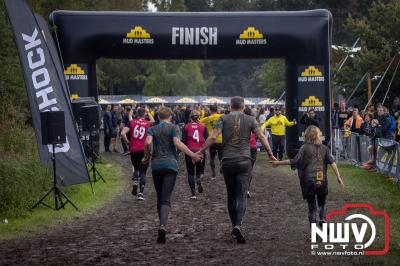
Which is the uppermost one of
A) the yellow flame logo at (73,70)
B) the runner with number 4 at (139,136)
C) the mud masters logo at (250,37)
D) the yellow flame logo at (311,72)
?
the mud masters logo at (250,37)

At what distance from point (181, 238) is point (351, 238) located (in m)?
2.45

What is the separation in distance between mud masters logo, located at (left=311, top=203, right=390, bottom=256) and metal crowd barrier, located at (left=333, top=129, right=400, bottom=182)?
233 inches

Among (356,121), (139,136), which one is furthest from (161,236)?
(356,121)

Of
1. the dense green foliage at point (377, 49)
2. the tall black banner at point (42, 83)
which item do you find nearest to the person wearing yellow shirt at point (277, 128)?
the dense green foliage at point (377, 49)

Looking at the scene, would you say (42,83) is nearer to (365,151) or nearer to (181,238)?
(181,238)

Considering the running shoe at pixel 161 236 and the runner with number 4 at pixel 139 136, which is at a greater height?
the runner with number 4 at pixel 139 136

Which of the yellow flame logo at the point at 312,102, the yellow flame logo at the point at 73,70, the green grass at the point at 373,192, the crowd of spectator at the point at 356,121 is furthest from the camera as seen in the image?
the yellow flame logo at the point at 312,102

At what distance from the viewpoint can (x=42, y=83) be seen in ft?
47.4

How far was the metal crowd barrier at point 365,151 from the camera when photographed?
17.4m

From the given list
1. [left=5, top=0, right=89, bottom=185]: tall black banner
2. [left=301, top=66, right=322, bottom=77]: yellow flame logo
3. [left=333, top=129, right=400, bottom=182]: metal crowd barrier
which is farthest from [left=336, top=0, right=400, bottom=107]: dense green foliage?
[left=5, top=0, right=89, bottom=185]: tall black banner

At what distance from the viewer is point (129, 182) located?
1917cm

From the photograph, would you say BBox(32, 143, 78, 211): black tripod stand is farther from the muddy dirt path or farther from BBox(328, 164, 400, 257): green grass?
BBox(328, 164, 400, 257): green grass

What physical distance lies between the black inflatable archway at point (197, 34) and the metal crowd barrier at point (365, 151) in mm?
2907

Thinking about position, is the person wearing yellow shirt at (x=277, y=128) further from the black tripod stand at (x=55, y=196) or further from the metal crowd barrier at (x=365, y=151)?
the black tripod stand at (x=55, y=196)
